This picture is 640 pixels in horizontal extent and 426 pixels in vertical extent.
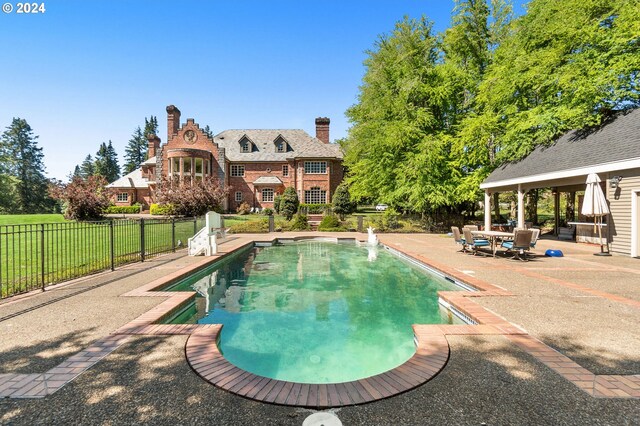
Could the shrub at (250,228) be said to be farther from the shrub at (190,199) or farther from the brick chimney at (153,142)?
the brick chimney at (153,142)

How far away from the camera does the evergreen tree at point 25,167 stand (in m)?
57.2

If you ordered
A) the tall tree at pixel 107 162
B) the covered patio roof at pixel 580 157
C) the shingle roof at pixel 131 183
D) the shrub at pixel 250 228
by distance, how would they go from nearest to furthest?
the covered patio roof at pixel 580 157
the shrub at pixel 250 228
the shingle roof at pixel 131 183
the tall tree at pixel 107 162

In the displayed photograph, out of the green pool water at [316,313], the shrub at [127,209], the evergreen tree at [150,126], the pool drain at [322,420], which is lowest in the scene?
the green pool water at [316,313]

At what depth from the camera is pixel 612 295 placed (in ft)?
20.5

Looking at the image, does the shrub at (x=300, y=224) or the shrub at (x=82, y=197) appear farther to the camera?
the shrub at (x=300, y=224)

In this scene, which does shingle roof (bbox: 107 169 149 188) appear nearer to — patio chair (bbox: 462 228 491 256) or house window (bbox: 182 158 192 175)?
house window (bbox: 182 158 192 175)

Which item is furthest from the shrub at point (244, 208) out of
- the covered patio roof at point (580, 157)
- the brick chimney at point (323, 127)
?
the covered patio roof at point (580, 157)

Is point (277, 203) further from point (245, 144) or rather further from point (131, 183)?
point (131, 183)

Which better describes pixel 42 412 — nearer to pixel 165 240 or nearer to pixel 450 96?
pixel 165 240

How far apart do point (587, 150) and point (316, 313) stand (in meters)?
15.0

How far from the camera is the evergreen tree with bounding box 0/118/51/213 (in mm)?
57156

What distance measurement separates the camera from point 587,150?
536 inches

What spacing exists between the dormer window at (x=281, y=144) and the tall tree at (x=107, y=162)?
48.7 metres

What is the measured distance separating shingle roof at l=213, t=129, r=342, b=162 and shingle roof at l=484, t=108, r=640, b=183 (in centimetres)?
2362
